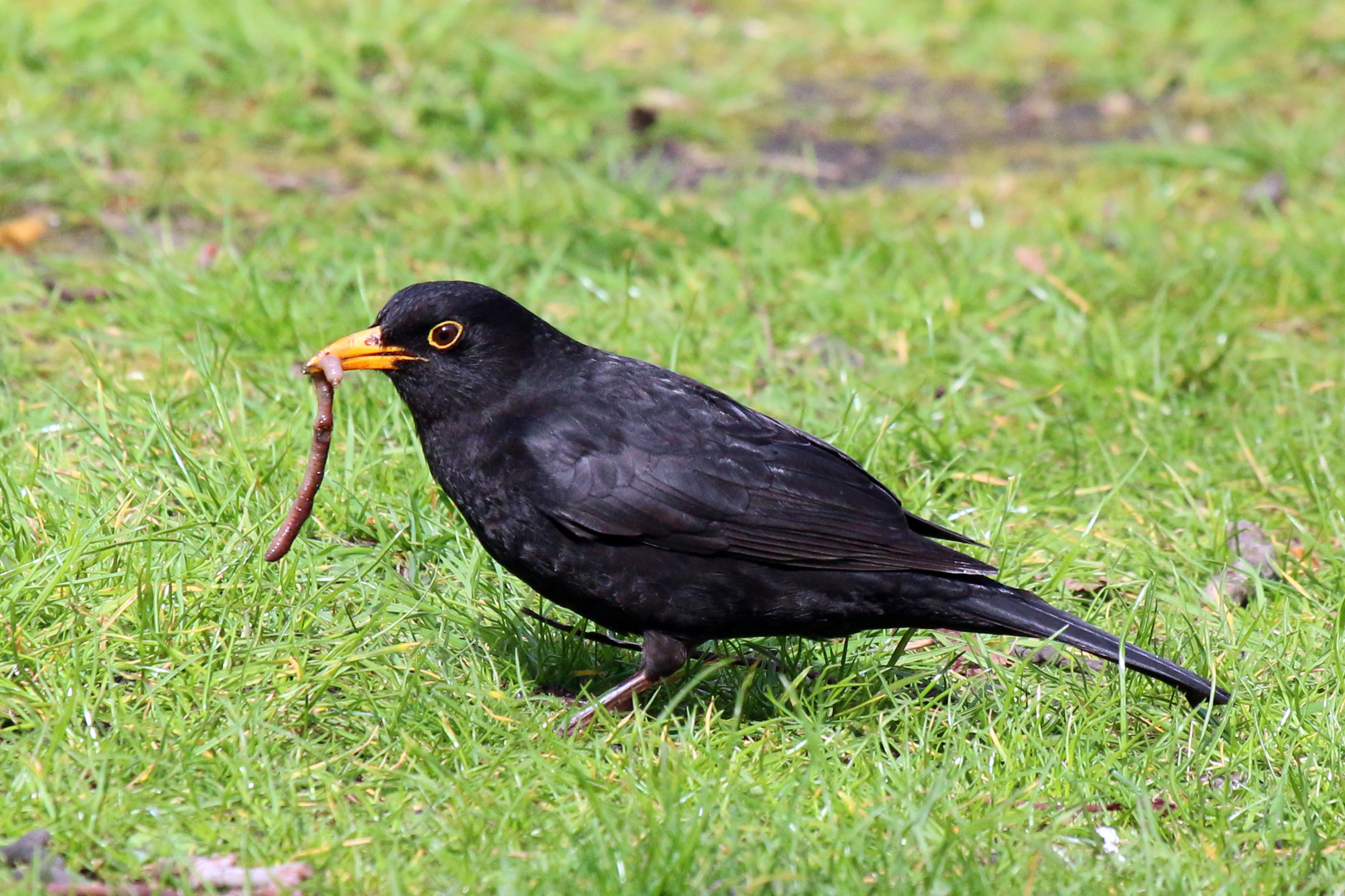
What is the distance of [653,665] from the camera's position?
3.99 meters

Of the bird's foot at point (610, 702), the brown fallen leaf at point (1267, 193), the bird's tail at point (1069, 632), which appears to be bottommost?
the bird's foot at point (610, 702)

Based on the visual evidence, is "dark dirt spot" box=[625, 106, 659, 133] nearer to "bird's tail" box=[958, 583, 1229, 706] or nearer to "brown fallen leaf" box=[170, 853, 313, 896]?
"bird's tail" box=[958, 583, 1229, 706]

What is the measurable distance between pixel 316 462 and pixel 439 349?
447mm

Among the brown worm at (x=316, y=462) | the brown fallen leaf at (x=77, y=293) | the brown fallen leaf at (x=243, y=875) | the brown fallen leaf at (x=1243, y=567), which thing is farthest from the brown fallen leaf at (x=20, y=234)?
the brown fallen leaf at (x=1243, y=567)

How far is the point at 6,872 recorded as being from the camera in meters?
2.96

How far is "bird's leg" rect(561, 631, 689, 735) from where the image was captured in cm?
397

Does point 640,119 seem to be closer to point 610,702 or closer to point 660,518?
point 660,518

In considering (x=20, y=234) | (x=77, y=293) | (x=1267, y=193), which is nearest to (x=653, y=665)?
(x=77, y=293)

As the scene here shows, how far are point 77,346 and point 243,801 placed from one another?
2.47 metres

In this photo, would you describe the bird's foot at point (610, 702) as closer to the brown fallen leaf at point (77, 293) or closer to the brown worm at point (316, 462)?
the brown worm at point (316, 462)

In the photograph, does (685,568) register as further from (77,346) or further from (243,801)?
(77,346)

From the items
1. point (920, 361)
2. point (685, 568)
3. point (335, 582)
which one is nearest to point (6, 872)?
point (335, 582)

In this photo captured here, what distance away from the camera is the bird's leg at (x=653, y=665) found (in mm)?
3975

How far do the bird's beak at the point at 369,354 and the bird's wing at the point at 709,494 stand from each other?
443 millimetres
